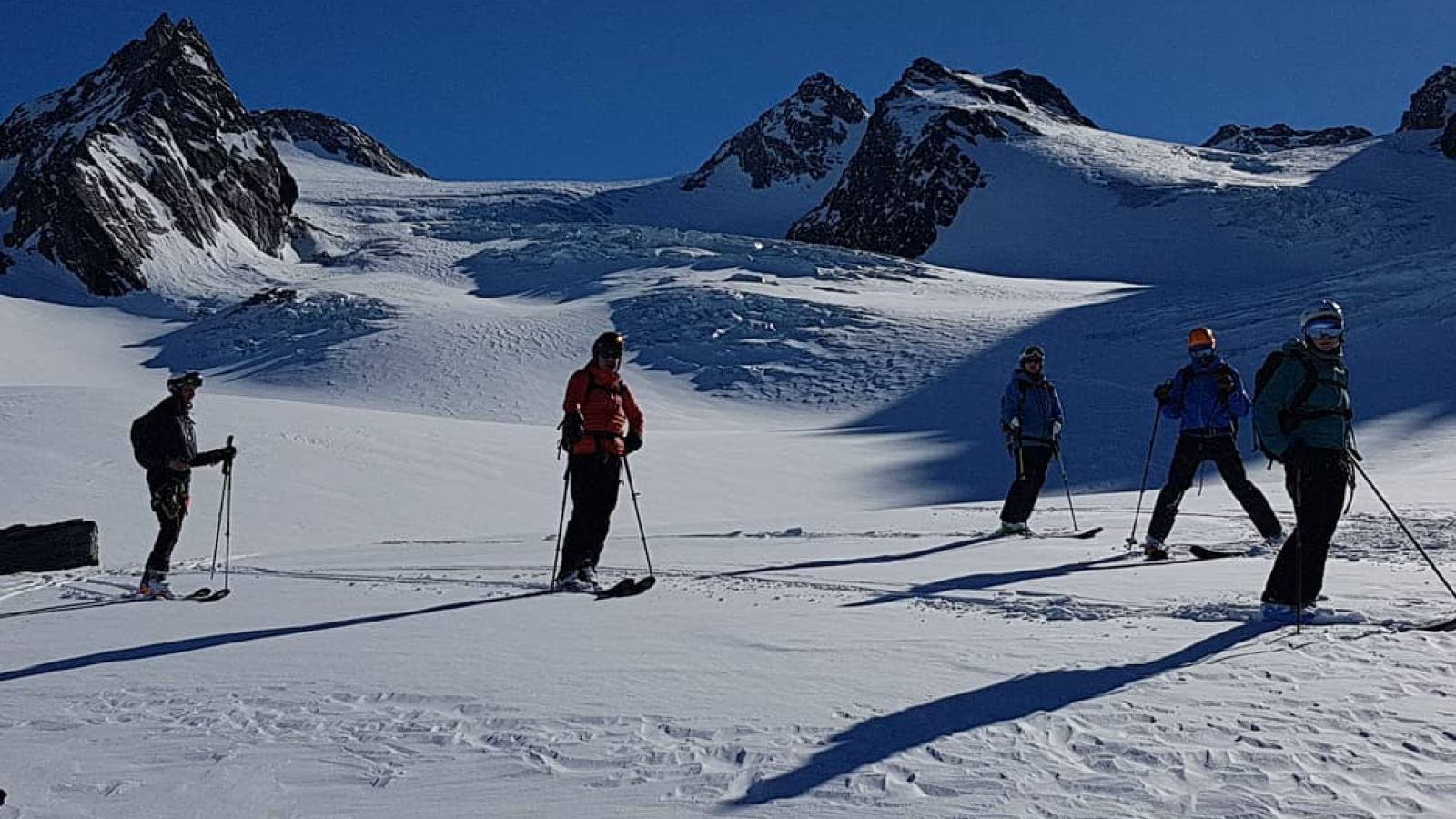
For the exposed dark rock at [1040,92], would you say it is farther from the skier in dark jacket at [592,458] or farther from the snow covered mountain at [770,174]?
the skier in dark jacket at [592,458]

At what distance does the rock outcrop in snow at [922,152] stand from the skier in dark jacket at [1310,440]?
7961cm

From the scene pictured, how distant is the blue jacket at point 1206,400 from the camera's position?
8.34 metres

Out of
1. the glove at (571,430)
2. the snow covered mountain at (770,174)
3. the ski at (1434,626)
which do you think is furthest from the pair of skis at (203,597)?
the snow covered mountain at (770,174)

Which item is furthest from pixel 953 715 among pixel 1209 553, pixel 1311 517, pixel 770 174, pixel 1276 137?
pixel 1276 137

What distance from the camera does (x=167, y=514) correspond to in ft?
24.8

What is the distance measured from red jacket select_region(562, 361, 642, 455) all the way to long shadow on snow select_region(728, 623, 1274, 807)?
11.9 feet

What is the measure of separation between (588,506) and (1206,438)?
16.3 feet

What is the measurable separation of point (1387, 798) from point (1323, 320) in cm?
306

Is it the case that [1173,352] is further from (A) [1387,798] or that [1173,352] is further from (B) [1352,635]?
(A) [1387,798]

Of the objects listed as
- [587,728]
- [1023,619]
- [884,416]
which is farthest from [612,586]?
[884,416]

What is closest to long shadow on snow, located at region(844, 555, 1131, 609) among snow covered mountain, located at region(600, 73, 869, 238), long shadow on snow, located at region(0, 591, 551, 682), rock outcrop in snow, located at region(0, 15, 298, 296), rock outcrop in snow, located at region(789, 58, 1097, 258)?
long shadow on snow, located at region(0, 591, 551, 682)

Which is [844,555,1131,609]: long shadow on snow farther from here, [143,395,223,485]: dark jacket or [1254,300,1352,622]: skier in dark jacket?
[143,395,223,485]: dark jacket

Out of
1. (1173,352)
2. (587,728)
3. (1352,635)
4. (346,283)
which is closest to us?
(587,728)

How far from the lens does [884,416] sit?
89.3 feet
